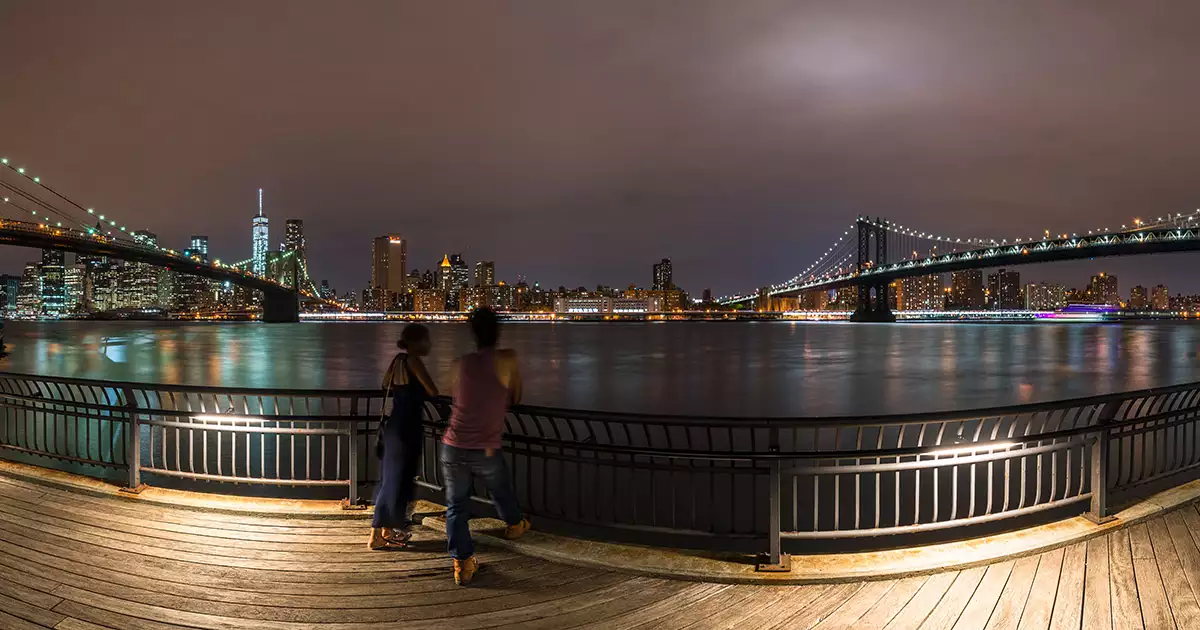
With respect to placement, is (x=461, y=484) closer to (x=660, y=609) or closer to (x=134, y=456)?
(x=660, y=609)

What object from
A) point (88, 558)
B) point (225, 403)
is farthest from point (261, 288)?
point (88, 558)

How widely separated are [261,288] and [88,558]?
118713 mm

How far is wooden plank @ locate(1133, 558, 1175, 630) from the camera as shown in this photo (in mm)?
4465

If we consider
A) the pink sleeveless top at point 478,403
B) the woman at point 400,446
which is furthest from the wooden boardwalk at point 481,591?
the pink sleeveless top at point 478,403

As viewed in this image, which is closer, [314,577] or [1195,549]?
[314,577]

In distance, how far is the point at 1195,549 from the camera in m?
5.64

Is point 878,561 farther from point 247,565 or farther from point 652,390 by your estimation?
point 652,390

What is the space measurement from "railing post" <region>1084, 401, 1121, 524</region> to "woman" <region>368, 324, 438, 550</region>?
240 inches

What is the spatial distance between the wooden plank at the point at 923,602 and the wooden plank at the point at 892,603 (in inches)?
1.1

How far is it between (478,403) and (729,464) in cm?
809

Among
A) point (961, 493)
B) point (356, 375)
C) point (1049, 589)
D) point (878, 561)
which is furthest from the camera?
point (356, 375)

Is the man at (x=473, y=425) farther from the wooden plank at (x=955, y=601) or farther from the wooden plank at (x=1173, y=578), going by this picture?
the wooden plank at (x=1173, y=578)

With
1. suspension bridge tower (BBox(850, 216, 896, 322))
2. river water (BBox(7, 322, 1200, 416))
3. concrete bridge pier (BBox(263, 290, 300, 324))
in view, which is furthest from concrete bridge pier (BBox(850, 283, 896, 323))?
concrete bridge pier (BBox(263, 290, 300, 324))

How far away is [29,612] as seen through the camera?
4473mm
